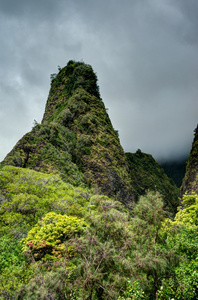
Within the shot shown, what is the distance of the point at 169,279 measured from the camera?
5.75m

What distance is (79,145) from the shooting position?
31375mm

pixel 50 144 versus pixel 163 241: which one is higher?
pixel 50 144

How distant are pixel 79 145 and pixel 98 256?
2666cm

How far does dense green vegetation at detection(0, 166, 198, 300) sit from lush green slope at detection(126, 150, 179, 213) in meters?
52.3

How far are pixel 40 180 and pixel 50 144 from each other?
11.8 metres

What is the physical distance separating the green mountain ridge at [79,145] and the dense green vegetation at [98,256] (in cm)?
1250

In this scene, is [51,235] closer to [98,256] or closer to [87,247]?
[87,247]

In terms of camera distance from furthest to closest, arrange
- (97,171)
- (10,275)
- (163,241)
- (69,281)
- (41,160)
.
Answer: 1. (97,171)
2. (41,160)
3. (163,241)
4. (10,275)
5. (69,281)

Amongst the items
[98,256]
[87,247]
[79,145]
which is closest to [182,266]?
[98,256]

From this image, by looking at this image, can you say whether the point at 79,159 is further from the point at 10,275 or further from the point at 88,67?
the point at 88,67

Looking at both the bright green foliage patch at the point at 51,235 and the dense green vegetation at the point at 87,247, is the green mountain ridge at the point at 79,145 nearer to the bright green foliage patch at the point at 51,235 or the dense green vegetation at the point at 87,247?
the dense green vegetation at the point at 87,247

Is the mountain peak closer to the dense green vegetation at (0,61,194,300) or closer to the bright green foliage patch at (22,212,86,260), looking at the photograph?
the dense green vegetation at (0,61,194,300)

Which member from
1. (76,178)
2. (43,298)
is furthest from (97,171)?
(43,298)

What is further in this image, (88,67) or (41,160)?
(88,67)
